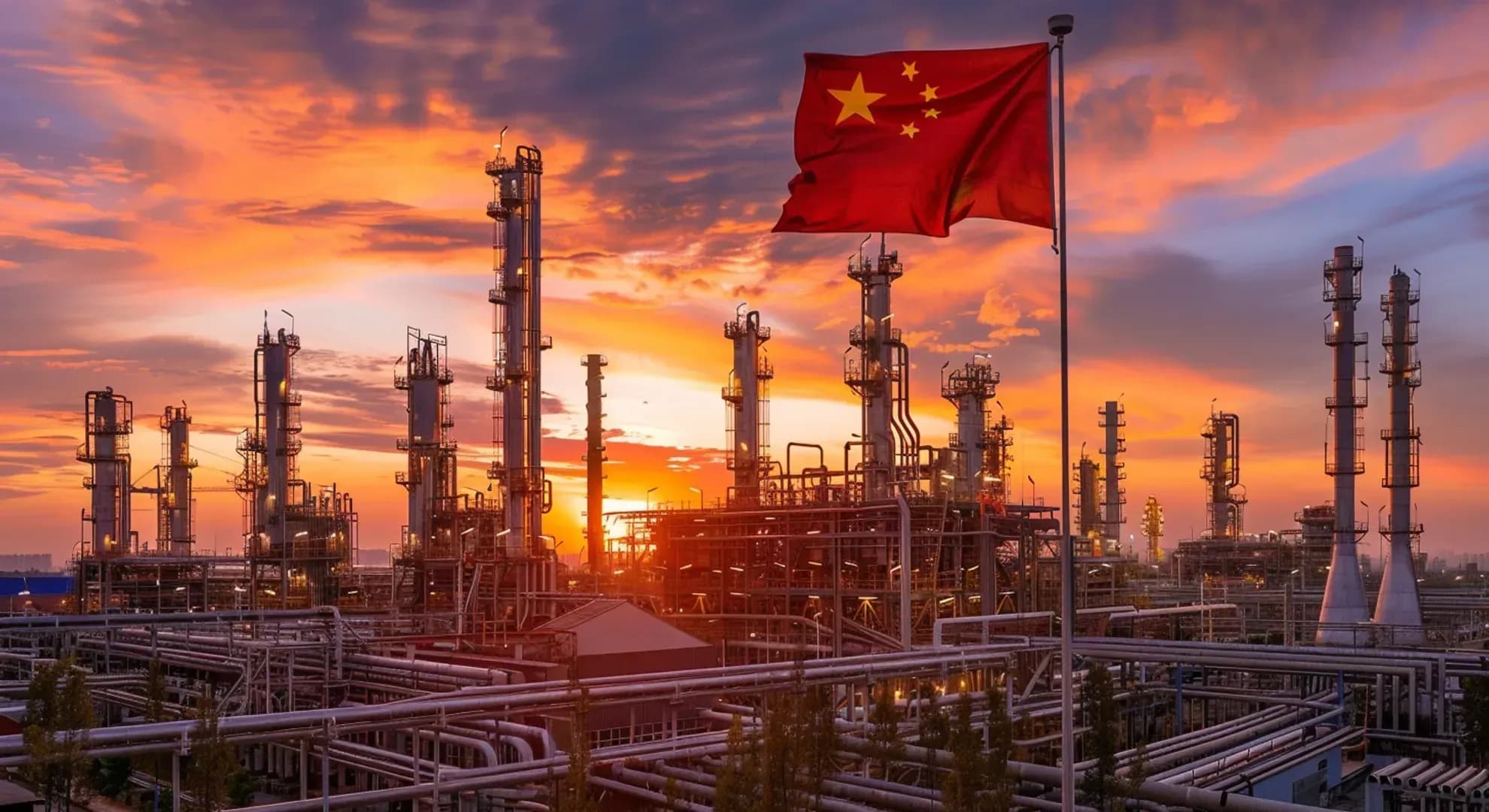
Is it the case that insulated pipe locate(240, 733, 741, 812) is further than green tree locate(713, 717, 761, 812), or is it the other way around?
insulated pipe locate(240, 733, 741, 812)

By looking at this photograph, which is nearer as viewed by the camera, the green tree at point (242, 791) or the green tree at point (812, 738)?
the green tree at point (812, 738)

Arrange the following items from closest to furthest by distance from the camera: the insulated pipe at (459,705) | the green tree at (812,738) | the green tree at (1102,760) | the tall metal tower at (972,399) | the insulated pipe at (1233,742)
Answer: the insulated pipe at (459,705), the green tree at (1102,760), the green tree at (812,738), the insulated pipe at (1233,742), the tall metal tower at (972,399)

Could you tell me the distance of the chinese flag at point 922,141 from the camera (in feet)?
40.4

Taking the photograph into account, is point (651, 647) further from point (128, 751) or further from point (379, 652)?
point (128, 751)

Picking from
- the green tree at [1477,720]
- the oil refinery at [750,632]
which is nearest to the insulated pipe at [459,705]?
the oil refinery at [750,632]

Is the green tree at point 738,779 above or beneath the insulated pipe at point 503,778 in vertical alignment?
above

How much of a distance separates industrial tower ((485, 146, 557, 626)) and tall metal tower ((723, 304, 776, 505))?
48.9 feet

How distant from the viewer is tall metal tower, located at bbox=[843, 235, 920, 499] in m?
49.0

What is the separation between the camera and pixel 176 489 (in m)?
72.1

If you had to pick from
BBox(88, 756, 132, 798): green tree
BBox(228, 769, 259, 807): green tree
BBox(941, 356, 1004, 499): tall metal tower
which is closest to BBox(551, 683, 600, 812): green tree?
BBox(228, 769, 259, 807): green tree

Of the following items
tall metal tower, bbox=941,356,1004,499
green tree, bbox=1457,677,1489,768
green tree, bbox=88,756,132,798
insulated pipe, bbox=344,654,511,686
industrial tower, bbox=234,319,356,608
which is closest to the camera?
green tree, bbox=1457,677,1489,768

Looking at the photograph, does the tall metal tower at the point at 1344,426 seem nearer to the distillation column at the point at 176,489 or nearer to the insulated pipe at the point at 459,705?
the insulated pipe at the point at 459,705

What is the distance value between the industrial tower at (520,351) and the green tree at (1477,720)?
3035 centimetres

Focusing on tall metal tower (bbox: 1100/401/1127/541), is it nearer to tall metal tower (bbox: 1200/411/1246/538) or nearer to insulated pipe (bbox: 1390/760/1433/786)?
tall metal tower (bbox: 1200/411/1246/538)
